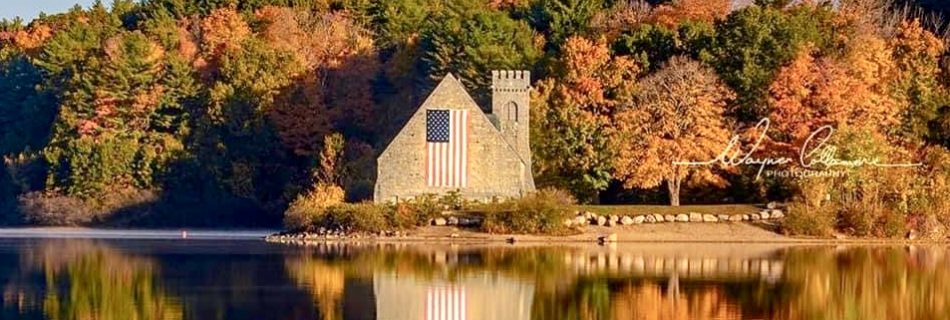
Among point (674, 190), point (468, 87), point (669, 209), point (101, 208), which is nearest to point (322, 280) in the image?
point (669, 209)

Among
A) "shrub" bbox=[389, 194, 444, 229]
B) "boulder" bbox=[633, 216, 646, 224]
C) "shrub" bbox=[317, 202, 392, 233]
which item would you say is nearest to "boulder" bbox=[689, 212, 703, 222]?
"boulder" bbox=[633, 216, 646, 224]

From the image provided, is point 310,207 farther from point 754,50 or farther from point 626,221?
point 754,50

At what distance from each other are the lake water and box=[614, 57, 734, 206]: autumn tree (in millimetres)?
8949

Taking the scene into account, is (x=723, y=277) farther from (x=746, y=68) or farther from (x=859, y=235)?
(x=746, y=68)

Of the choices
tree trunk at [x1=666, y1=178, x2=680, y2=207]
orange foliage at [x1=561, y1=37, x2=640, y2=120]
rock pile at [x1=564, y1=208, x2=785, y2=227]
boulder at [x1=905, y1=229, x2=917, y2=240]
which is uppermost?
orange foliage at [x1=561, y1=37, x2=640, y2=120]

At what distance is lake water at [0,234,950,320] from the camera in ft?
125

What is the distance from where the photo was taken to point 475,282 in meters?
44.1

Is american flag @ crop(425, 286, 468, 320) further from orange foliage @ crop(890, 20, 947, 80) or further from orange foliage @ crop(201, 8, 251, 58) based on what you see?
orange foliage @ crop(201, 8, 251, 58)

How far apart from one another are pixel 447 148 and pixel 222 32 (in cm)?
2215

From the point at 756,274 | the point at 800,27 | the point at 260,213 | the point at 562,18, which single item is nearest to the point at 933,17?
the point at 800,27

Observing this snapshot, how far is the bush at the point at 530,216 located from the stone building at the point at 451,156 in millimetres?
3362

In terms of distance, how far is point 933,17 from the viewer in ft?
257

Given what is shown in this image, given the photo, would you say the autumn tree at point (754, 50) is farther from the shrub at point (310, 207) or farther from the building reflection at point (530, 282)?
the building reflection at point (530, 282)

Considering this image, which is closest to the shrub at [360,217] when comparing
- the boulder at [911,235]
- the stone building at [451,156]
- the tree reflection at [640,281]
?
the stone building at [451,156]
